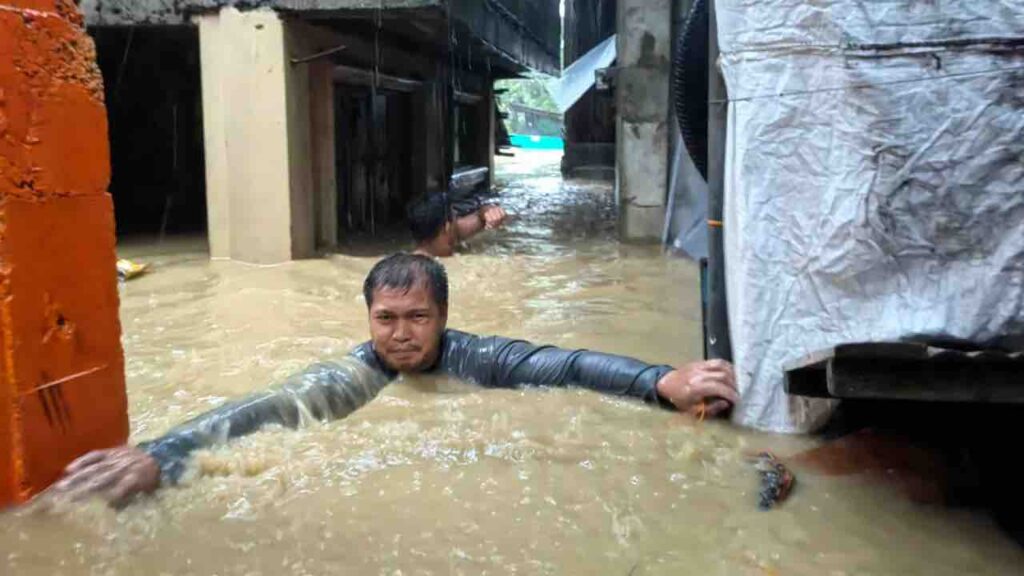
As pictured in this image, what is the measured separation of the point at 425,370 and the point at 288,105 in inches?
186

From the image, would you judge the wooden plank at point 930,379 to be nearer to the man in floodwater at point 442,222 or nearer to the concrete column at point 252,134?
the man in floodwater at point 442,222

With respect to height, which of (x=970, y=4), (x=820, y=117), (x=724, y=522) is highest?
(x=970, y=4)

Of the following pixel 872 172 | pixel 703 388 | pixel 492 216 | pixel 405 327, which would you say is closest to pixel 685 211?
pixel 492 216

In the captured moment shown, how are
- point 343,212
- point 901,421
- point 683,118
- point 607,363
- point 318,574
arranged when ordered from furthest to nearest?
1. point 343,212
2. point 683,118
3. point 607,363
4. point 901,421
5. point 318,574

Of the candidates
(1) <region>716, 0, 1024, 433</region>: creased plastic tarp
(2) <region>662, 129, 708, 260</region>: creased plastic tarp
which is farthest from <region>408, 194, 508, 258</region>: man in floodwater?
(1) <region>716, 0, 1024, 433</region>: creased plastic tarp

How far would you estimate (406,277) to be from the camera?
395 centimetres

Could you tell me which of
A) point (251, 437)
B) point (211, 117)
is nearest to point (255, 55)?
point (211, 117)

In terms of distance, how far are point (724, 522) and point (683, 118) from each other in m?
2.22

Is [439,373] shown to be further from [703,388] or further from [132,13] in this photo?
[132,13]

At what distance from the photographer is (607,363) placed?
4.06 m

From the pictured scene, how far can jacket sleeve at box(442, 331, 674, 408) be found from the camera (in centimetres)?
404

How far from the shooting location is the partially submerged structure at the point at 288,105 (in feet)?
26.7

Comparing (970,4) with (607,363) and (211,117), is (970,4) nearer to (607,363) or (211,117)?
(607,363)

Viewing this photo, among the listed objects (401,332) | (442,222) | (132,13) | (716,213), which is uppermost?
A: (132,13)
